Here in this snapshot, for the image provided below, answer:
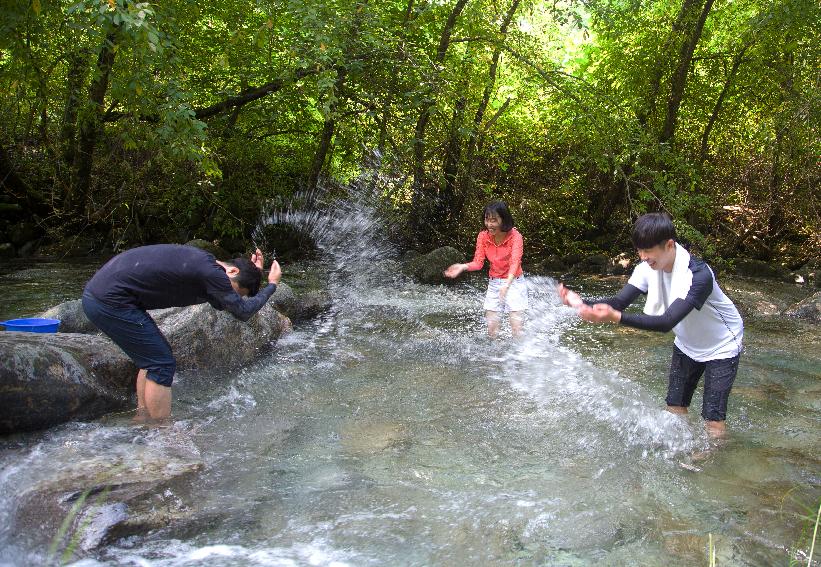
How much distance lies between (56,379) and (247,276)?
1.47m

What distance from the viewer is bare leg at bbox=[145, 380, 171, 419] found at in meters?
4.71

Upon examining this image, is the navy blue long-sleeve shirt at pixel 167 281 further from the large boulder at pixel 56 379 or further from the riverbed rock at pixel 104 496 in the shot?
the riverbed rock at pixel 104 496

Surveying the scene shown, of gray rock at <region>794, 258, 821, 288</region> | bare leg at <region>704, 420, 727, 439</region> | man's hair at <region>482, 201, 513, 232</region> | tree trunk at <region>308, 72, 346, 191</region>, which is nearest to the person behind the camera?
bare leg at <region>704, 420, 727, 439</region>

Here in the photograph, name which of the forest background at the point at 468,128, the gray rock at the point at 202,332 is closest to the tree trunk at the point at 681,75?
the forest background at the point at 468,128

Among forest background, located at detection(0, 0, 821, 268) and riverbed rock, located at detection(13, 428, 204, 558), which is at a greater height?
forest background, located at detection(0, 0, 821, 268)

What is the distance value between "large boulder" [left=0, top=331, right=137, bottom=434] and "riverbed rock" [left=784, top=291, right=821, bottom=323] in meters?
8.19

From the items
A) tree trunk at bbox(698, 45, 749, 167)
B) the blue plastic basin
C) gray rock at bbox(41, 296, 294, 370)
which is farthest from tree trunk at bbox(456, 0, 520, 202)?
the blue plastic basin

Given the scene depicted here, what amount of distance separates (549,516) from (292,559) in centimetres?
133

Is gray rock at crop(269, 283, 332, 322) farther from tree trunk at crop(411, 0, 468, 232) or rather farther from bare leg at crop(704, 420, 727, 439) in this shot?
bare leg at crop(704, 420, 727, 439)

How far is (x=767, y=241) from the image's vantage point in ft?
46.8

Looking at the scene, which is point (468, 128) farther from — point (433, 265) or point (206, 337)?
point (206, 337)

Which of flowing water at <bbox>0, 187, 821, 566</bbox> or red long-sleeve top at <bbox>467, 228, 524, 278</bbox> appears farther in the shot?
red long-sleeve top at <bbox>467, 228, 524, 278</bbox>

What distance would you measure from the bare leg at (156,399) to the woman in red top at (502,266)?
10.6ft

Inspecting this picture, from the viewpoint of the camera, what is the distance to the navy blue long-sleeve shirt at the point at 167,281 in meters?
4.45
